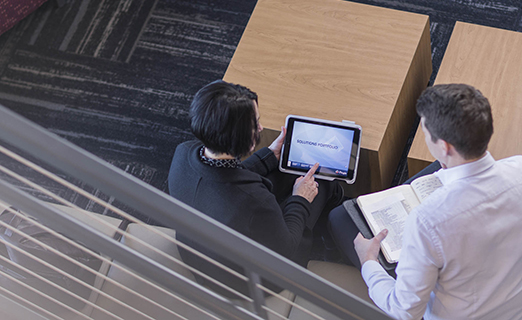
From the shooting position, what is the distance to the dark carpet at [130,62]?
270 cm

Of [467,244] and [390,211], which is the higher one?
[467,244]

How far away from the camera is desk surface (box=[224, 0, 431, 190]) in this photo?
2.06 meters

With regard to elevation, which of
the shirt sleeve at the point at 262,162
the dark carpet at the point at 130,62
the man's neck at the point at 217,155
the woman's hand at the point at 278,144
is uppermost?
the man's neck at the point at 217,155

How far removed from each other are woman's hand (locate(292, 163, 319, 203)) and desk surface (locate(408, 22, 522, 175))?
38 centimetres

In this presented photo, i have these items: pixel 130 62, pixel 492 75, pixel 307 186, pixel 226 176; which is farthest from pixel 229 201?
pixel 130 62

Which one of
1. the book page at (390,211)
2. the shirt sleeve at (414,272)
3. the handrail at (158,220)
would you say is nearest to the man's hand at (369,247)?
the book page at (390,211)

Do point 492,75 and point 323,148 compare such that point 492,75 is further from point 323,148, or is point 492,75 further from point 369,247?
point 369,247

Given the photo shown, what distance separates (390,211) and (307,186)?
1.05ft

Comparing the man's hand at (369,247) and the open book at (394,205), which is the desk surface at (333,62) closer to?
the open book at (394,205)

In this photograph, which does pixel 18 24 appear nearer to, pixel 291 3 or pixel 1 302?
pixel 291 3

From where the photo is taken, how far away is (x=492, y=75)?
205 centimetres

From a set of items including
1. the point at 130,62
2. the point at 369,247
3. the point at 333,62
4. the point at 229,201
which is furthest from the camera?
the point at 130,62

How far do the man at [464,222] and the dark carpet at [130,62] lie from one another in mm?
1277

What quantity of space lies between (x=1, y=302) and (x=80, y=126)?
1508mm
